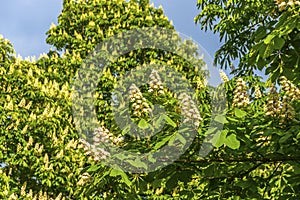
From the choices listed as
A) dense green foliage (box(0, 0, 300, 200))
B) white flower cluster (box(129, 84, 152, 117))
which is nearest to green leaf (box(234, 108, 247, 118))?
dense green foliage (box(0, 0, 300, 200))

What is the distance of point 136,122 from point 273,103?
1437 millimetres

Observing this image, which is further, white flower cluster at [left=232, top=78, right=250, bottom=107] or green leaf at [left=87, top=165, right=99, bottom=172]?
white flower cluster at [left=232, top=78, right=250, bottom=107]

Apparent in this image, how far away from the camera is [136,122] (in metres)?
4.44

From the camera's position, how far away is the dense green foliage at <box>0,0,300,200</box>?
4.36m

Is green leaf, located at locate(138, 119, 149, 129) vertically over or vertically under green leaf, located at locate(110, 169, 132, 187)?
over

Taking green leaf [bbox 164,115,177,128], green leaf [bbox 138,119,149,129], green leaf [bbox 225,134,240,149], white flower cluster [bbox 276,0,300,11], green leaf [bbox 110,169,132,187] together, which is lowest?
green leaf [bbox 110,169,132,187]

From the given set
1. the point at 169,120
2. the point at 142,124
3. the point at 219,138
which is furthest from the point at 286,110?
the point at 142,124

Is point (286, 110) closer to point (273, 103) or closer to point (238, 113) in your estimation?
point (273, 103)

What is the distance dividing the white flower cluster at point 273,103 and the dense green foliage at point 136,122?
0.01 metres

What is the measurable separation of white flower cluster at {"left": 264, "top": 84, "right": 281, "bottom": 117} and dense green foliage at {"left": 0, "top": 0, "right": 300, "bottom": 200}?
0.01 m

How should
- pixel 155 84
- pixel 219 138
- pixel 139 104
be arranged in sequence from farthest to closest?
pixel 155 84, pixel 139 104, pixel 219 138

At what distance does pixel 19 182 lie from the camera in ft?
42.8

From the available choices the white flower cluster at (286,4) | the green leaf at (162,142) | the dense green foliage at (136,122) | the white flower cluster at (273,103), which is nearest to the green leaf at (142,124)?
the dense green foliage at (136,122)

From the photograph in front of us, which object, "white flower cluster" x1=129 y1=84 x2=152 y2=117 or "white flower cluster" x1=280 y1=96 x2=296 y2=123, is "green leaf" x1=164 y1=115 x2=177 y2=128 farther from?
"white flower cluster" x1=280 y1=96 x2=296 y2=123
